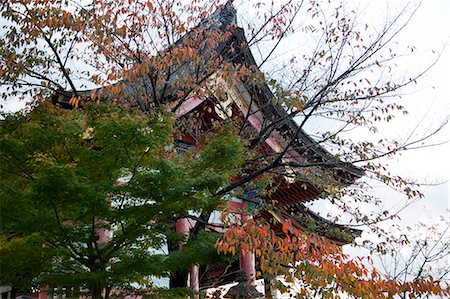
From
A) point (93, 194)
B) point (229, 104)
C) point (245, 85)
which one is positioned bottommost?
point (93, 194)

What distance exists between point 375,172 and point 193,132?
2.90 metres

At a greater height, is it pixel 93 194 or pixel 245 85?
pixel 245 85

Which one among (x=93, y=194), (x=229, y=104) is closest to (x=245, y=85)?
(x=229, y=104)

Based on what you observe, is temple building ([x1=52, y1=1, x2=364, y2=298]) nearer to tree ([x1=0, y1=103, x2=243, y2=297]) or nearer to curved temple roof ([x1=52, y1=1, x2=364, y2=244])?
curved temple roof ([x1=52, y1=1, x2=364, y2=244])

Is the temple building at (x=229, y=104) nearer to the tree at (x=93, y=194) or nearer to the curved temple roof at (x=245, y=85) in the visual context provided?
the curved temple roof at (x=245, y=85)

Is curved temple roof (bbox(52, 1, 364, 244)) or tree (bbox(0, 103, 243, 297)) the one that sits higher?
curved temple roof (bbox(52, 1, 364, 244))

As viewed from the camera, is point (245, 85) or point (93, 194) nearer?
point (93, 194)

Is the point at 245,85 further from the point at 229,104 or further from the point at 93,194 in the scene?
the point at 93,194

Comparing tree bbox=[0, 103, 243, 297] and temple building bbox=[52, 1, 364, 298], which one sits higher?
temple building bbox=[52, 1, 364, 298]

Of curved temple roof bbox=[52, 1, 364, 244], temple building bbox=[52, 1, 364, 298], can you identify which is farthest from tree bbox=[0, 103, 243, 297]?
curved temple roof bbox=[52, 1, 364, 244]

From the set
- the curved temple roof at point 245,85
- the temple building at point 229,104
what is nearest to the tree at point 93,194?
the temple building at point 229,104

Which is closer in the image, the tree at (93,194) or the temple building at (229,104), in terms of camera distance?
the tree at (93,194)

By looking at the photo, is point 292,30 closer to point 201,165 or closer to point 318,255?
point 201,165

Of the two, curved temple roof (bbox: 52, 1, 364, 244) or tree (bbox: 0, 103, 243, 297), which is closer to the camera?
tree (bbox: 0, 103, 243, 297)
